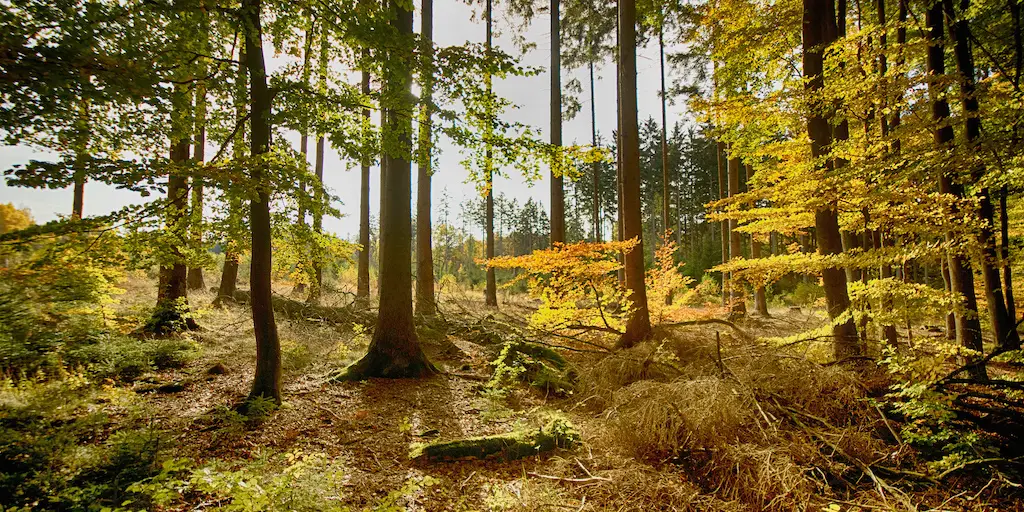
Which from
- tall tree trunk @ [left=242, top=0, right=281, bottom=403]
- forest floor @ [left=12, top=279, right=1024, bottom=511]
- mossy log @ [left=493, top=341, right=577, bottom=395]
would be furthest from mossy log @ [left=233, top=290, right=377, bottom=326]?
tall tree trunk @ [left=242, top=0, right=281, bottom=403]

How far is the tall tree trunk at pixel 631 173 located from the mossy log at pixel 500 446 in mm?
3475

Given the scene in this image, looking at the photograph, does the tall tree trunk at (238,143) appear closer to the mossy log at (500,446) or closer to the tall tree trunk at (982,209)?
the mossy log at (500,446)

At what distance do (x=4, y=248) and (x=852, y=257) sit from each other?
790 centimetres

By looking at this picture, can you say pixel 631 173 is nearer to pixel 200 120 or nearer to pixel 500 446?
pixel 500 446

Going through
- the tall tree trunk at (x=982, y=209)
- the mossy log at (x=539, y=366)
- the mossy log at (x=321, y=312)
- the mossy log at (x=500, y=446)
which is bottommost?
the mossy log at (x=500, y=446)

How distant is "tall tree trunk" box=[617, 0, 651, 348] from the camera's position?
7062 millimetres

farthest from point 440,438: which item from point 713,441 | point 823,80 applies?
point 823,80

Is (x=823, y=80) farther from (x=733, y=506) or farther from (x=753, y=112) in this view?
(x=733, y=506)

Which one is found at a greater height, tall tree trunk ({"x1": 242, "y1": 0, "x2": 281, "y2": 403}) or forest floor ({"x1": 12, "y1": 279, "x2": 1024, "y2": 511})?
tall tree trunk ({"x1": 242, "y1": 0, "x2": 281, "y2": 403})

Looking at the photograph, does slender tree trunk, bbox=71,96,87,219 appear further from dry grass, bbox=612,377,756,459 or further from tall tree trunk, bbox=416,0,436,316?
tall tree trunk, bbox=416,0,436,316

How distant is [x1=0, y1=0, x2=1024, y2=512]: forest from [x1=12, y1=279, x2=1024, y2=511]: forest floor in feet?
0.10

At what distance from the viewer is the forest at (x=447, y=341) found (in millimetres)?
2740

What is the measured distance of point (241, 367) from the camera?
20.0 feet

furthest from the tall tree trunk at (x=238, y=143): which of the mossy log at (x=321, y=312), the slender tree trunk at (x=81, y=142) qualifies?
the mossy log at (x=321, y=312)
